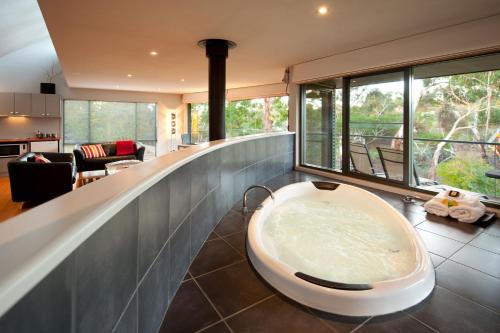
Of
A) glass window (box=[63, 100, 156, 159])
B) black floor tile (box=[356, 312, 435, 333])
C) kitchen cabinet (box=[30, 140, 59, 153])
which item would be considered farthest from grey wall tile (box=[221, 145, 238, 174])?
glass window (box=[63, 100, 156, 159])

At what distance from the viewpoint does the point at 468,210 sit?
298 cm

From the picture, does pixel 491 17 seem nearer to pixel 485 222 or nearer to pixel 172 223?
pixel 485 222

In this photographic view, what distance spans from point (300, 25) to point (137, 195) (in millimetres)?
3151

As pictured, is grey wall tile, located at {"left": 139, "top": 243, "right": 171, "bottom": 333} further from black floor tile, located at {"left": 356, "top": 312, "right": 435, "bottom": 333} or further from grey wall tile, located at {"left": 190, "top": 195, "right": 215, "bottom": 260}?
black floor tile, located at {"left": 356, "top": 312, "right": 435, "bottom": 333}

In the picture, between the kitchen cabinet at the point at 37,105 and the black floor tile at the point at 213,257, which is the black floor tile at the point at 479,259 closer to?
the black floor tile at the point at 213,257

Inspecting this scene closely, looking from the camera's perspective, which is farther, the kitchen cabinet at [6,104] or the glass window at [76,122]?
the glass window at [76,122]

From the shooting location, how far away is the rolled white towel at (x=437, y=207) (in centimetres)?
315

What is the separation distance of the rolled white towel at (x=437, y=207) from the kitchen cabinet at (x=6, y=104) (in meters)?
9.02

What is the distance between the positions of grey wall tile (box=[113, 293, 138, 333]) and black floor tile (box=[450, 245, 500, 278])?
2322 millimetres

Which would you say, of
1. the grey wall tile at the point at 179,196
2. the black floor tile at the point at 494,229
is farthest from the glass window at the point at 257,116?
the grey wall tile at the point at 179,196

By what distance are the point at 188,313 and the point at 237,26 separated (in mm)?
3156

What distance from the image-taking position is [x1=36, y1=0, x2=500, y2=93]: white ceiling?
2.88 metres

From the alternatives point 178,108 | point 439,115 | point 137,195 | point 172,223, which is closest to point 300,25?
point 439,115

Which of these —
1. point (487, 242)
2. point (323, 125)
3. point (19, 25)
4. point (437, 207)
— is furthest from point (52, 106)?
point (487, 242)
